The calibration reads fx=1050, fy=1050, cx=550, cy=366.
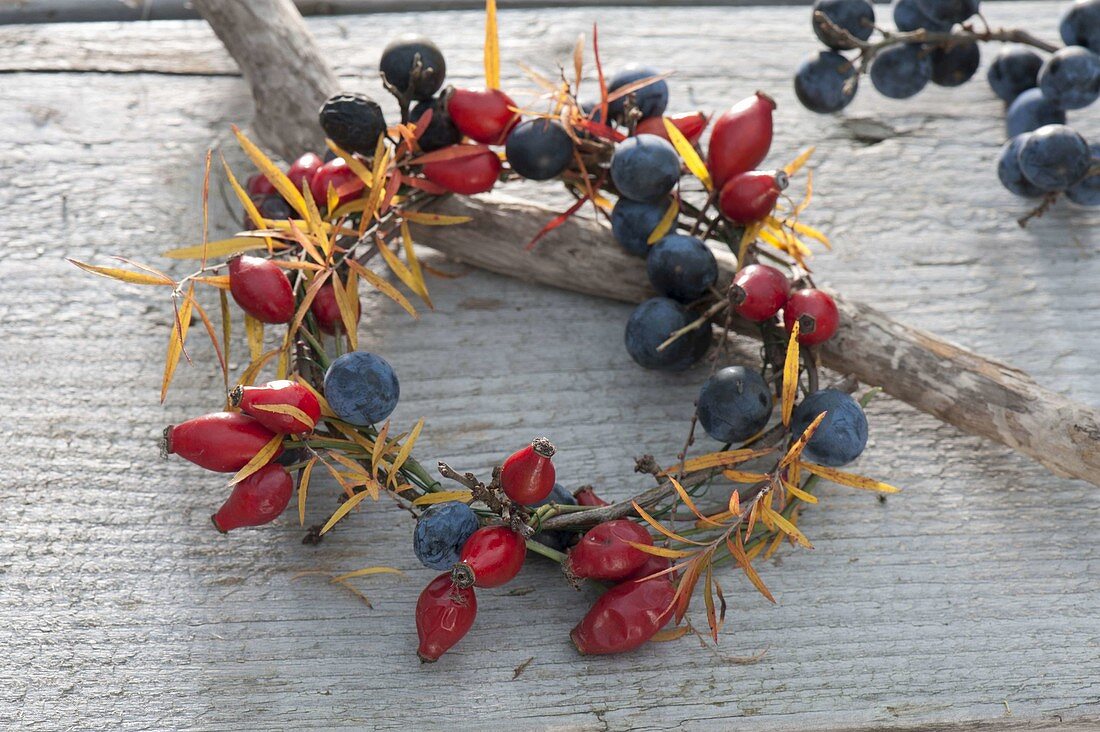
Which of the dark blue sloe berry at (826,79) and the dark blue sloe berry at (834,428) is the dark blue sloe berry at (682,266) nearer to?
the dark blue sloe berry at (834,428)

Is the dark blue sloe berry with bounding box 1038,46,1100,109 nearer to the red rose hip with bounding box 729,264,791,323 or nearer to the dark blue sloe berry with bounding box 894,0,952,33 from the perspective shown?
the dark blue sloe berry with bounding box 894,0,952,33

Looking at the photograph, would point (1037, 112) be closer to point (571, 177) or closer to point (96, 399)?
point (571, 177)

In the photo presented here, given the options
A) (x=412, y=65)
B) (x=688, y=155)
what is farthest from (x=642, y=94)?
(x=412, y=65)

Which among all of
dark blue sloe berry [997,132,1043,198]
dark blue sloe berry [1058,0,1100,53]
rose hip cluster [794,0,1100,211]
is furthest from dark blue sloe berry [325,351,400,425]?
dark blue sloe berry [1058,0,1100,53]

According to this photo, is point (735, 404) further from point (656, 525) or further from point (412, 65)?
point (412, 65)


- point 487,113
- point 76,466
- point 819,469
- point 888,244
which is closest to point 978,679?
point 819,469

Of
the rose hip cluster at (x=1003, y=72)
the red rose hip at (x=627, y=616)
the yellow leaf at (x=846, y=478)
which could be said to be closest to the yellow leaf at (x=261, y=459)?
the red rose hip at (x=627, y=616)

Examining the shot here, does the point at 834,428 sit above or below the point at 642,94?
below

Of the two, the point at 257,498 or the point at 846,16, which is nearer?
the point at 257,498
